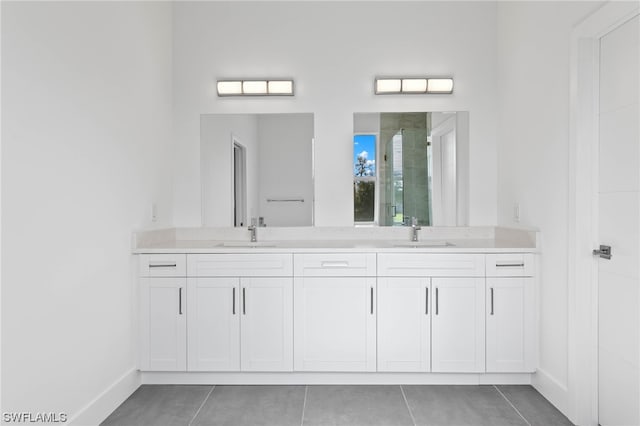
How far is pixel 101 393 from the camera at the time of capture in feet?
7.19

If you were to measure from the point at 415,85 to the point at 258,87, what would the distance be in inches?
49.0

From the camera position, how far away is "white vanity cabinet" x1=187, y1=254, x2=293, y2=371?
2.58m

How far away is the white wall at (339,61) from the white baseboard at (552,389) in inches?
46.3

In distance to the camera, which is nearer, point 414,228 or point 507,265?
point 507,265

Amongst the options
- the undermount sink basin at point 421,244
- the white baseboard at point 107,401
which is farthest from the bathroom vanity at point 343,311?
the undermount sink basin at point 421,244

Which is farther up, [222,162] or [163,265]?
[222,162]

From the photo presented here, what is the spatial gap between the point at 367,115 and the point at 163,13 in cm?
175

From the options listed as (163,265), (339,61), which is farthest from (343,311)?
(339,61)

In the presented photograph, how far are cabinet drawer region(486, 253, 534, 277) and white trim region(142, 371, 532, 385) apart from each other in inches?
26.9

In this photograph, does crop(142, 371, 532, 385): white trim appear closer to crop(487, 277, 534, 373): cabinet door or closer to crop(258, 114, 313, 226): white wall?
crop(487, 277, 534, 373): cabinet door

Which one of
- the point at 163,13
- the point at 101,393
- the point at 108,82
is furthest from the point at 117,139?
the point at 101,393

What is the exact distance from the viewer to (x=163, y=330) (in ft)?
8.50

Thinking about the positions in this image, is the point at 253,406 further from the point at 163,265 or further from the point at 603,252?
the point at 603,252

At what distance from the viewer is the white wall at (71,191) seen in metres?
1.59
